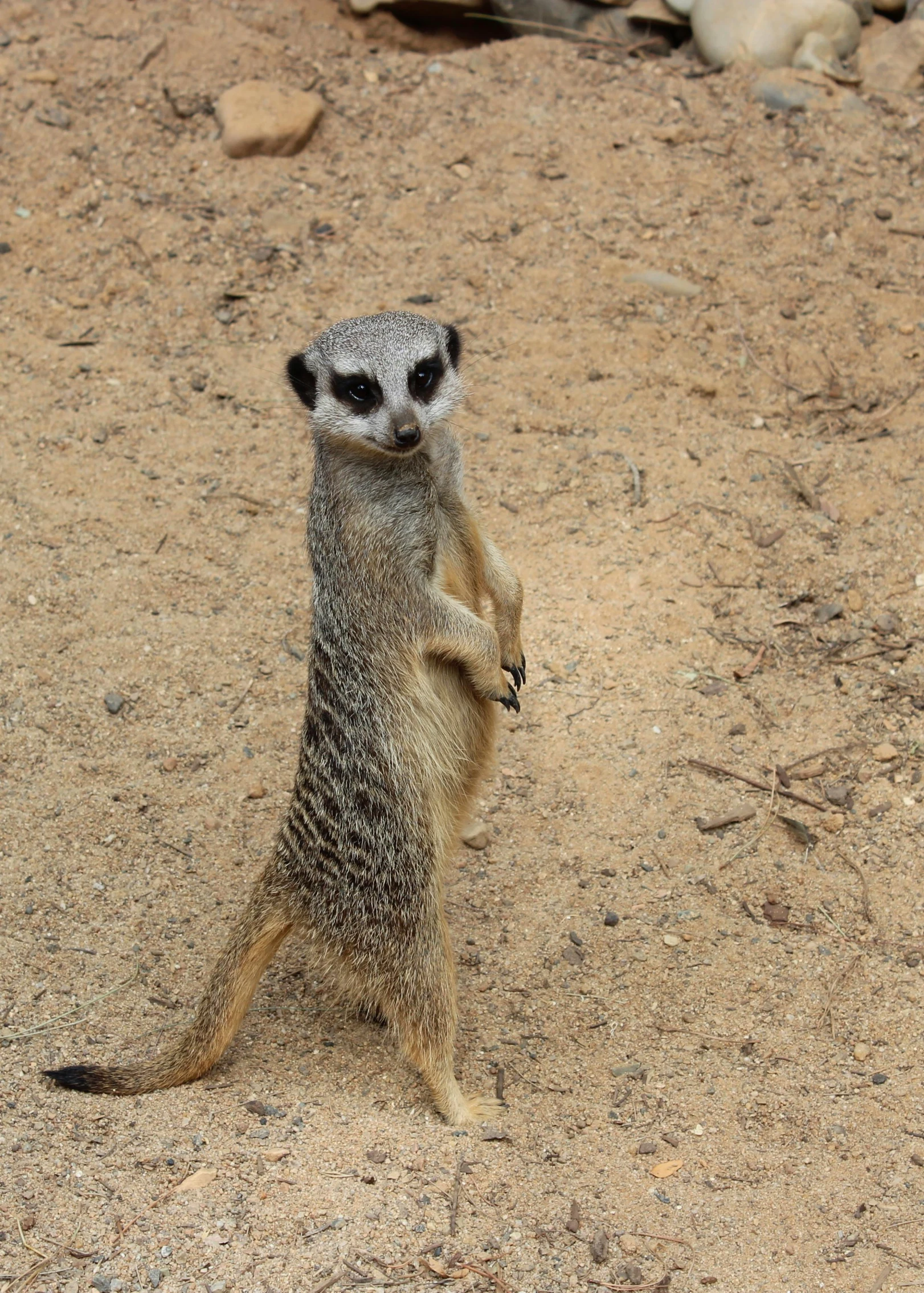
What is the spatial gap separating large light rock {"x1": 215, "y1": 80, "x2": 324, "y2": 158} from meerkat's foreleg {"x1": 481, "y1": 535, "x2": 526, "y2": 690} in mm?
3099

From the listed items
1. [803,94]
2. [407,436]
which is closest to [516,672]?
[407,436]

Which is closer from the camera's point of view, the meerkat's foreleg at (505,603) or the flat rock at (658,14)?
the meerkat's foreleg at (505,603)

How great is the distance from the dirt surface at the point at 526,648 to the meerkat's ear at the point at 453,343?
1.25 m

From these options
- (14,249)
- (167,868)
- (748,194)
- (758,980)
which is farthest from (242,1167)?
(748,194)

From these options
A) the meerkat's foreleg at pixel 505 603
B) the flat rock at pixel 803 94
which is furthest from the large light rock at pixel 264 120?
the meerkat's foreleg at pixel 505 603

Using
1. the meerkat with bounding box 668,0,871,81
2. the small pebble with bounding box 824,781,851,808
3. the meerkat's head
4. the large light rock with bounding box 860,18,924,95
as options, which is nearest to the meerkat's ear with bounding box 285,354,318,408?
the meerkat's head

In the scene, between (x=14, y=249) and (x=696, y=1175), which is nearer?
(x=696, y=1175)

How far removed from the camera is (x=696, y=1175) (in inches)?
97.0

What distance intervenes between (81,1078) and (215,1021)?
0.29 m

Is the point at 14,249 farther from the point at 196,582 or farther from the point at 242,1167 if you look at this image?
the point at 242,1167

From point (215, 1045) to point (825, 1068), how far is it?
1.34m

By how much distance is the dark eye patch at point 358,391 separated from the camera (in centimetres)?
260

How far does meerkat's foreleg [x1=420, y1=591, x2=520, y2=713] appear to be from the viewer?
2719 millimetres

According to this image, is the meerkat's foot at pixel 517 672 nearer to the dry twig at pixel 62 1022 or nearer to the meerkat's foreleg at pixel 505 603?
the meerkat's foreleg at pixel 505 603
